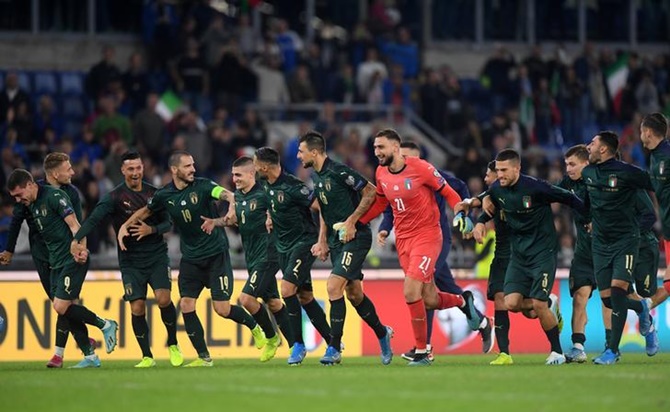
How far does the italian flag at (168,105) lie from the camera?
26438 millimetres

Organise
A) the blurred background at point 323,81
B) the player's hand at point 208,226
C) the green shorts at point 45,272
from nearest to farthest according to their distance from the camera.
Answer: the player's hand at point 208,226 → the green shorts at point 45,272 → the blurred background at point 323,81

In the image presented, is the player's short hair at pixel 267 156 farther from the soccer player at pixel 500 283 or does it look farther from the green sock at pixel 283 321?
the soccer player at pixel 500 283

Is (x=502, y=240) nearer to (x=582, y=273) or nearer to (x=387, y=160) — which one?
(x=582, y=273)

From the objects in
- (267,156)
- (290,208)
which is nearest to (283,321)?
(290,208)

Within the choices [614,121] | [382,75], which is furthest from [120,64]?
[614,121]

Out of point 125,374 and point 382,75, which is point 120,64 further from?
point 125,374

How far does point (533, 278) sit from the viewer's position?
53.3 feet

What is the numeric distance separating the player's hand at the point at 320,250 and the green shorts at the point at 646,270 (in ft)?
11.8

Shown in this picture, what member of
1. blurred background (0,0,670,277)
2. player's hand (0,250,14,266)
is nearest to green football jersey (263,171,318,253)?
player's hand (0,250,14,266)

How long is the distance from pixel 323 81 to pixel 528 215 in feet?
41.6

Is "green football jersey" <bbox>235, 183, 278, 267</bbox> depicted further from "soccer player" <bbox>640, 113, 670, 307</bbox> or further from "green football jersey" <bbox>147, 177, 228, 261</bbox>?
"soccer player" <bbox>640, 113, 670, 307</bbox>

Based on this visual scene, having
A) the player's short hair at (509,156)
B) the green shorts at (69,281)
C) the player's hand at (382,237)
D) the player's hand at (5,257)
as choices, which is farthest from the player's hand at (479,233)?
the player's hand at (5,257)

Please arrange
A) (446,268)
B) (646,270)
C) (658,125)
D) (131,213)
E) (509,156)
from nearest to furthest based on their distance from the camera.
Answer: (509,156) < (658,125) < (131,213) < (646,270) < (446,268)

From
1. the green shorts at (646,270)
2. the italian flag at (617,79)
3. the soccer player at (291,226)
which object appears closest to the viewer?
the soccer player at (291,226)
